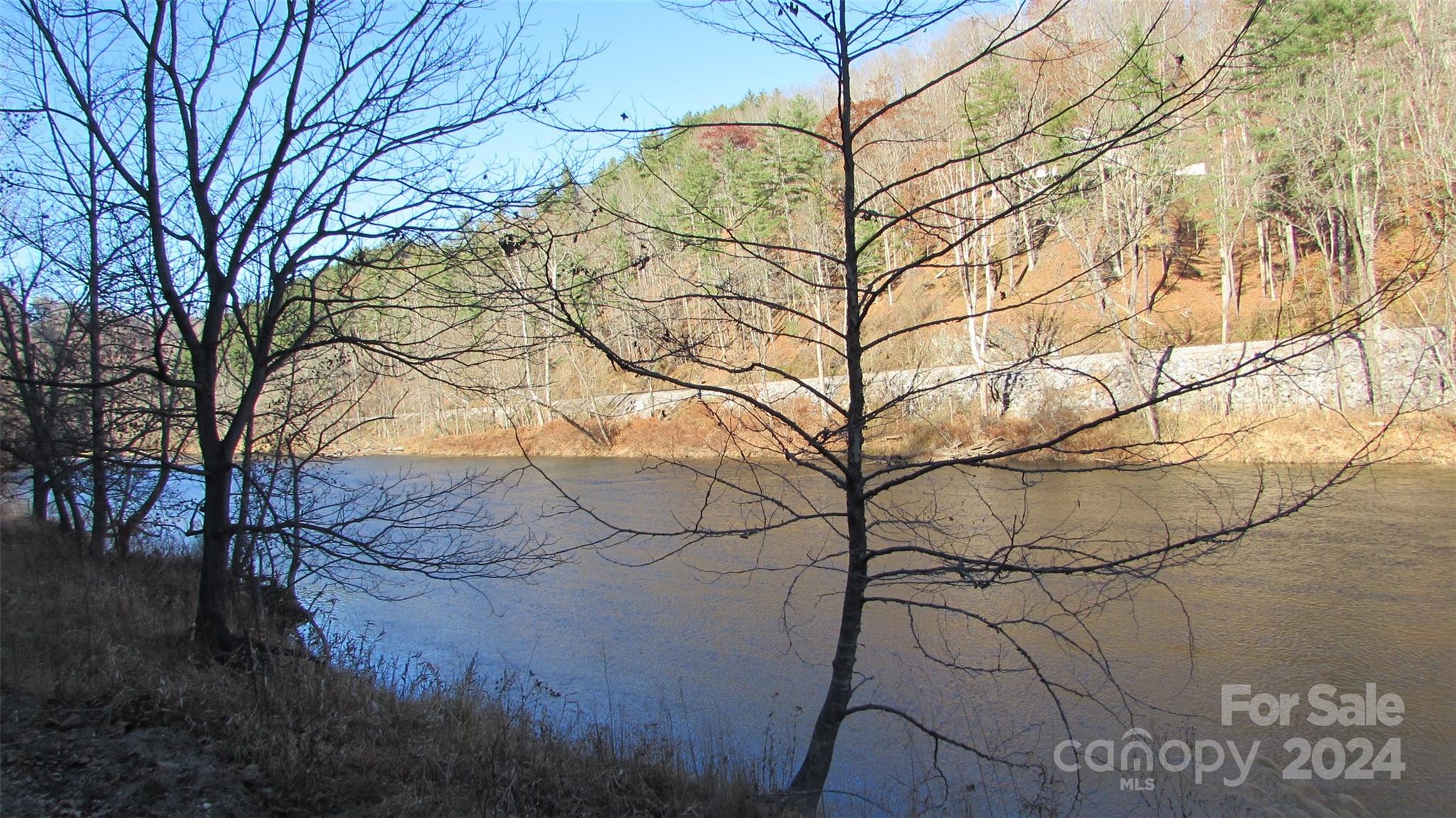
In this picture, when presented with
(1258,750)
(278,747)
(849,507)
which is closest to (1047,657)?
(1258,750)

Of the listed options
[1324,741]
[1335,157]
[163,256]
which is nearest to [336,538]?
[163,256]

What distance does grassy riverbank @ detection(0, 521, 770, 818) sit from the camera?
398 centimetres

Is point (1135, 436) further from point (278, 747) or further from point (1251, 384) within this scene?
point (278, 747)

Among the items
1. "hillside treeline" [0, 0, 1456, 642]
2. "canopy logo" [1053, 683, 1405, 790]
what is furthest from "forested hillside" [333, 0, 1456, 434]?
"canopy logo" [1053, 683, 1405, 790]

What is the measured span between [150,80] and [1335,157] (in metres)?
26.5

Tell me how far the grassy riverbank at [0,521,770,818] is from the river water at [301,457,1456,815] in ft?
3.42

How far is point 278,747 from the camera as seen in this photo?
14.6ft

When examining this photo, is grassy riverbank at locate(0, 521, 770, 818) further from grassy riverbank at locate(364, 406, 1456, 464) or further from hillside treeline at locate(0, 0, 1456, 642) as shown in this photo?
grassy riverbank at locate(364, 406, 1456, 464)

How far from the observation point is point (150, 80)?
5.50 meters

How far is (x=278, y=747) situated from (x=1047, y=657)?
7.06m

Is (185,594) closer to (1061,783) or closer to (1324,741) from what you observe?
(1061,783)

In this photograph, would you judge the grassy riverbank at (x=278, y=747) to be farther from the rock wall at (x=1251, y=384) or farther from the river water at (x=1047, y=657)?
the rock wall at (x=1251, y=384)

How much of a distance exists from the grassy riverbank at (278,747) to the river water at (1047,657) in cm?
104

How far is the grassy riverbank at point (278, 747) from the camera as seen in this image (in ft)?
13.1
